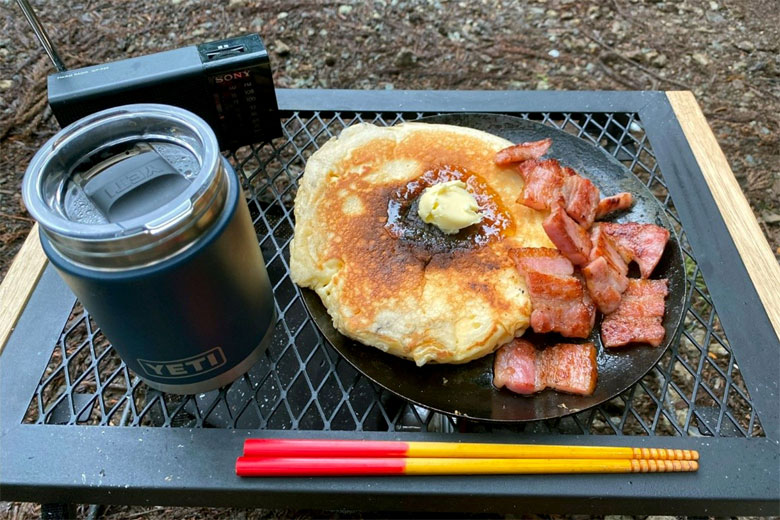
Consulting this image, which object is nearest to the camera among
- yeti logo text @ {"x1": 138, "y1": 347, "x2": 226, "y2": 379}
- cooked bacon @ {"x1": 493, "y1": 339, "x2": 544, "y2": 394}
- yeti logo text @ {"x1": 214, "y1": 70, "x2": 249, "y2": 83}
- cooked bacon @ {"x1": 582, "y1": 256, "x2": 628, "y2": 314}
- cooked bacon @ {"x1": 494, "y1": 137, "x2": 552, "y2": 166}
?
yeti logo text @ {"x1": 138, "y1": 347, "x2": 226, "y2": 379}

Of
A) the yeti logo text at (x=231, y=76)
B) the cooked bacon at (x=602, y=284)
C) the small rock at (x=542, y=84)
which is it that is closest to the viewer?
the cooked bacon at (x=602, y=284)

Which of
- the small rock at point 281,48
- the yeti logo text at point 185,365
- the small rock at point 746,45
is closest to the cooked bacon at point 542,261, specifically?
the yeti logo text at point 185,365

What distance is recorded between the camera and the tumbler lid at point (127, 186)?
3.17 feet

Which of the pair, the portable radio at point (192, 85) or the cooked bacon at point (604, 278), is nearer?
the cooked bacon at point (604, 278)

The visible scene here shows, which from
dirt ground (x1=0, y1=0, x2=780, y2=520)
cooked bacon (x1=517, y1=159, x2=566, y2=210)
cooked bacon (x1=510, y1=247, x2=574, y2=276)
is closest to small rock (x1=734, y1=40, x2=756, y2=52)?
dirt ground (x1=0, y1=0, x2=780, y2=520)

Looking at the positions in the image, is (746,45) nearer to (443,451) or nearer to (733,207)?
(733,207)

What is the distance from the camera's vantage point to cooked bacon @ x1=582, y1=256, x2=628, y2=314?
1450mm

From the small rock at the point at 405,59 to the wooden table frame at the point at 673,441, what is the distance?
1944mm

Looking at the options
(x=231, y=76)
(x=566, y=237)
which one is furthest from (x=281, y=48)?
(x=566, y=237)

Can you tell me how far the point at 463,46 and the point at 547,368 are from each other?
288 centimetres

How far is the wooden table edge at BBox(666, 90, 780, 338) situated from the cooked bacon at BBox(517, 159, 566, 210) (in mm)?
577

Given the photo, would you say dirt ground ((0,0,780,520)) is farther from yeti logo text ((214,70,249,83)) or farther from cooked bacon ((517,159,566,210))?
cooked bacon ((517,159,566,210))

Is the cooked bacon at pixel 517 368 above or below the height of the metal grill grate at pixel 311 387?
above

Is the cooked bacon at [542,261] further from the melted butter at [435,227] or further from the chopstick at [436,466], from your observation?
the chopstick at [436,466]
